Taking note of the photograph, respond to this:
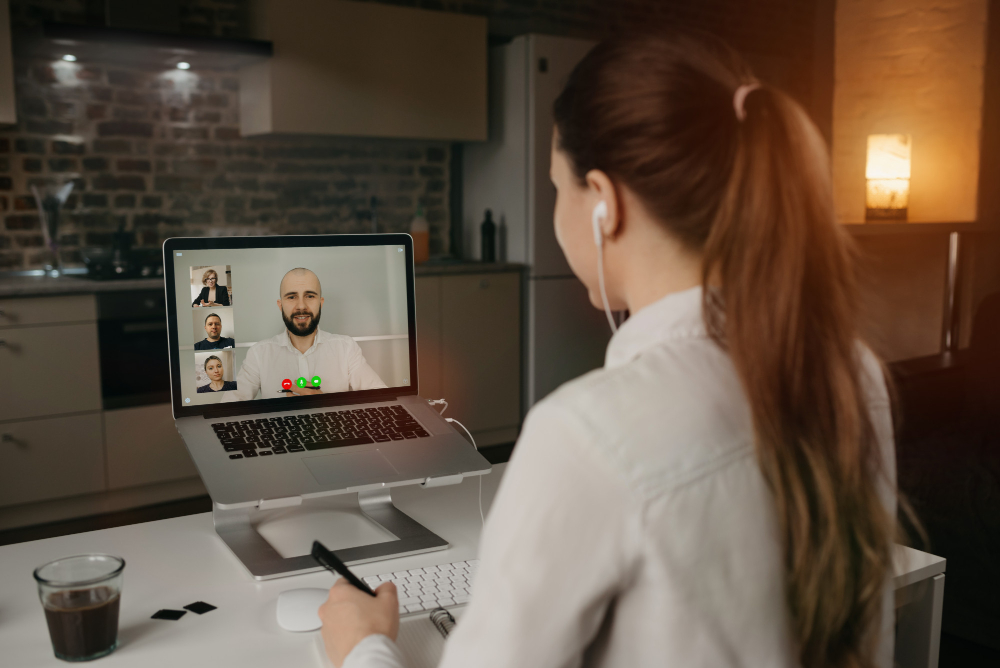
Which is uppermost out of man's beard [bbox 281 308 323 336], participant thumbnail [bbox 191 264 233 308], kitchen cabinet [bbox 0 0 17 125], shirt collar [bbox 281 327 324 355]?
kitchen cabinet [bbox 0 0 17 125]

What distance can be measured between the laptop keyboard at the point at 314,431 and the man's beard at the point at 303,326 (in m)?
0.14

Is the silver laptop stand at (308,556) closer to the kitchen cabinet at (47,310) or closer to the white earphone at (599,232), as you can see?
the white earphone at (599,232)

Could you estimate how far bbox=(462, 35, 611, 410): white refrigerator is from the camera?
12.9ft

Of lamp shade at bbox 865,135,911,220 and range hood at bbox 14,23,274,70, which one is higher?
range hood at bbox 14,23,274,70

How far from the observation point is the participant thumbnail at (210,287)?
139cm

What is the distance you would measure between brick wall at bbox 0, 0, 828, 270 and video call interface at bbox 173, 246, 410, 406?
8.12ft

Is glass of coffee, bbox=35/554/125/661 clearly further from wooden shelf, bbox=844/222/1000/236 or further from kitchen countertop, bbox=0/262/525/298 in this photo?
wooden shelf, bbox=844/222/1000/236

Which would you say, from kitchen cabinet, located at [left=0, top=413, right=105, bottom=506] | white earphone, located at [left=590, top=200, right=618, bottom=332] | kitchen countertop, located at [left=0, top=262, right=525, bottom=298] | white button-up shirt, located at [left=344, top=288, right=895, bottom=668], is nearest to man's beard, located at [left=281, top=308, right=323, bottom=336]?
white earphone, located at [left=590, top=200, right=618, bottom=332]

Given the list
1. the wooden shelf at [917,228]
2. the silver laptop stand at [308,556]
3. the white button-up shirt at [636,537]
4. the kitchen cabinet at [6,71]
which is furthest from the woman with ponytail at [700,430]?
the kitchen cabinet at [6,71]

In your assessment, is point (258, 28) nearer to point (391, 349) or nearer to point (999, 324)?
point (391, 349)

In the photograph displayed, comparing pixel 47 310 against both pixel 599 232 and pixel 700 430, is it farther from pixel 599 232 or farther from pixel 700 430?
pixel 700 430

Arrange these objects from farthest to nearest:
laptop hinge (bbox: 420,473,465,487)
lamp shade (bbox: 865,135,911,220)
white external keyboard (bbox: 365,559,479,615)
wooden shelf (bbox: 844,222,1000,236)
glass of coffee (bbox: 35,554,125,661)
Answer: lamp shade (bbox: 865,135,911,220) < wooden shelf (bbox: 844,222,1000,236) < laptop hinge (bbox: 420,473,465,487) < white external keyboard (bbox: 365,559,479,615) < glass of coffee (bbox: 35,554,125,661)

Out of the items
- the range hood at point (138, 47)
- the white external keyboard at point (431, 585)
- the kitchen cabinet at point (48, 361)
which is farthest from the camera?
the range hood at point (138, 47)

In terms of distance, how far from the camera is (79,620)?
90cm
